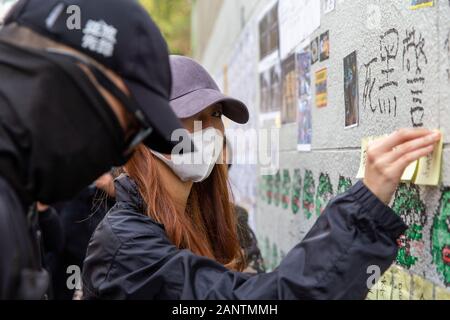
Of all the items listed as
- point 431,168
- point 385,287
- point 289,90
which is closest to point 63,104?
point 431,168

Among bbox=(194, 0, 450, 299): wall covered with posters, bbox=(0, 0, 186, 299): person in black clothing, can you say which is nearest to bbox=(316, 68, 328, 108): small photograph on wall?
bbox=(194, 0, 450, 299): wall covered with posters

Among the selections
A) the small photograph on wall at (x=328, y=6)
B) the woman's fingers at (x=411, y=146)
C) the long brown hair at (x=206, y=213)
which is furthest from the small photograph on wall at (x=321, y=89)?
the woman's fingers at (x=411, y=146)

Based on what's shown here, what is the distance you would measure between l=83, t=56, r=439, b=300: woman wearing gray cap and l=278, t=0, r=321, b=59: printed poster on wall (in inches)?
33.4

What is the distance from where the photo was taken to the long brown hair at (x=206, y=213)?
92.5 inches

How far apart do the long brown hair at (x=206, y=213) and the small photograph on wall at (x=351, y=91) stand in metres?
0.60

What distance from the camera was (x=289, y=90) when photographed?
150 inches

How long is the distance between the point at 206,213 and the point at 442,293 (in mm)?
1134

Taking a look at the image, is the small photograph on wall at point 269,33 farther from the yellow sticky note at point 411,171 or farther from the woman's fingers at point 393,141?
the woman's fingers at point 393,141

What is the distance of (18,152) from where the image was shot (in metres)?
1.29

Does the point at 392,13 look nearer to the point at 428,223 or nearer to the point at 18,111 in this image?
the point at 428,223

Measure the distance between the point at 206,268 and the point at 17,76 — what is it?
878 mm

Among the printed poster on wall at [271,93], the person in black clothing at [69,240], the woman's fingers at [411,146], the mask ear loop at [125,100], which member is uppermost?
the printed poster on wall at [271,93]

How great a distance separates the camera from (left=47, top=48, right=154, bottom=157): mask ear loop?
1353 millimetres
